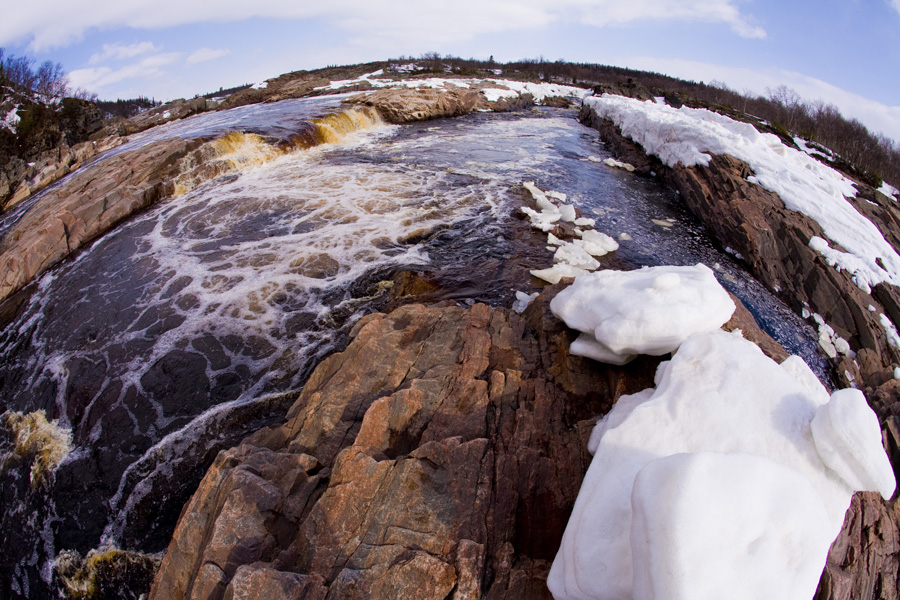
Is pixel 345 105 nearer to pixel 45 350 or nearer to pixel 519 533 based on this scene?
pixel 45 350

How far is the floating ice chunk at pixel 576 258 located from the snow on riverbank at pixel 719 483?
179 inches

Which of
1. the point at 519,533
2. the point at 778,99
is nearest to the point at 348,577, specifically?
the point at 519,533

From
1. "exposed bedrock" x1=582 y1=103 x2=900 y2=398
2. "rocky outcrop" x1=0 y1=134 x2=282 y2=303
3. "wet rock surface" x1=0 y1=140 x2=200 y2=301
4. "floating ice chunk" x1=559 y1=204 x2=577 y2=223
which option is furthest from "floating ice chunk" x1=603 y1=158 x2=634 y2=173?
"wet rock surface" x1=0 y1=140 x2=200 y2=301

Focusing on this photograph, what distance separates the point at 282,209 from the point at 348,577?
32.9 ft

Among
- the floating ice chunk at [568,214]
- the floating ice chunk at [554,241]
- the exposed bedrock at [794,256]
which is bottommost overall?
the exposed bedrock at [794,256]

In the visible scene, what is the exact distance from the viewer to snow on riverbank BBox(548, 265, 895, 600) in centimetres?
196

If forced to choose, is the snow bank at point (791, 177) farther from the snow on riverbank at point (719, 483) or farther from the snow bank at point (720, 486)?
the snow bank at point (720, 486)

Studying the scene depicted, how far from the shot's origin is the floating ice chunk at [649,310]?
3.70 metres

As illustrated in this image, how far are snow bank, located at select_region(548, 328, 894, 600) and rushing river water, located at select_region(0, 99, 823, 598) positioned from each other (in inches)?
162

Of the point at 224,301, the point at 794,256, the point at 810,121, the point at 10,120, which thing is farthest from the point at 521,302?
the point at 810,121

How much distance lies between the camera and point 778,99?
153 ft

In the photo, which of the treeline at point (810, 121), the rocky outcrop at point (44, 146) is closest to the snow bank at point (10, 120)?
the rocky outcrop at point (44, 146)

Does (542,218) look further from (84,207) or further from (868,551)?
(84,207)

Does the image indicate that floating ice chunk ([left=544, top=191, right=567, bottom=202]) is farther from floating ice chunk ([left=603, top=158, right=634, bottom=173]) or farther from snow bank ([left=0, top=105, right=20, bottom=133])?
snow bank ([left=0, top=105, right=20, bottom=133])
